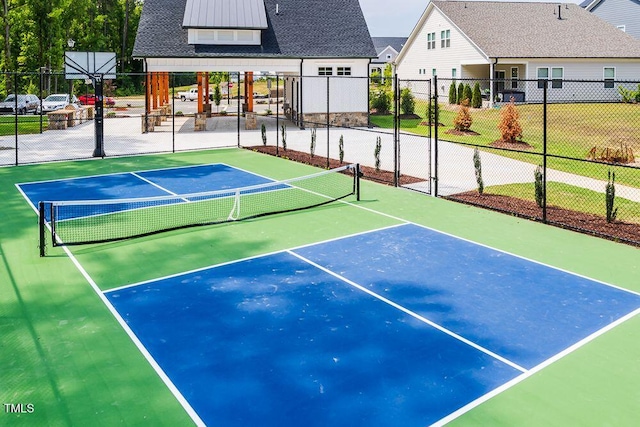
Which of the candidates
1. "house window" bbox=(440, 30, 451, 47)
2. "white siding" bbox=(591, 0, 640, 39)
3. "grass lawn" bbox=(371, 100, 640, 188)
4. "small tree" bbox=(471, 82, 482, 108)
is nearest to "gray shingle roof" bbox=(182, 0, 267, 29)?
"grass lawn" bbox=(371, 100, 640, 188)

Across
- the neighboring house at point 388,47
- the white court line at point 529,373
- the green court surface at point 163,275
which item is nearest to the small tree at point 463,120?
the green court surface at point 163,275

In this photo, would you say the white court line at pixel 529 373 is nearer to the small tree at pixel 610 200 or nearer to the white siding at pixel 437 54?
the small tree at pixel 610 200

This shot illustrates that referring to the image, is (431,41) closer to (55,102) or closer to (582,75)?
(582,75)

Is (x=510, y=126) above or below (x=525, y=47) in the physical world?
below

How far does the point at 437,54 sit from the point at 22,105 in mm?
31898

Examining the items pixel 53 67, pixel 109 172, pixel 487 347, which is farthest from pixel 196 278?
pixel 53 67

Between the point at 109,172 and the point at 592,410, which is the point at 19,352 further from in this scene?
the point at 109,172

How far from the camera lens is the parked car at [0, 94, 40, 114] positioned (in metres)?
42.3

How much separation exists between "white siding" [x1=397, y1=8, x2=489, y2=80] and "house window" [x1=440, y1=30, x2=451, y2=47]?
266 mm

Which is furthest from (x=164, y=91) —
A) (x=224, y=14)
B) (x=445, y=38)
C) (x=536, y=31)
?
(x=536, y=31)

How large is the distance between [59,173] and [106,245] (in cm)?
923

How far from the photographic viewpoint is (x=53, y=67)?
46.1m

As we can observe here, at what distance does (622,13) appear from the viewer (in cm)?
5662

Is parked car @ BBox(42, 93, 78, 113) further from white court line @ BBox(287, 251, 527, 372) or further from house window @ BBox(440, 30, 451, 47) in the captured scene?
white court line @ BBox(287, 251, 527, 372)
